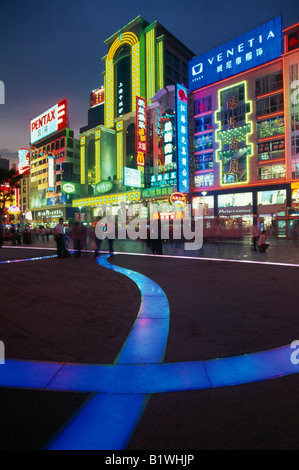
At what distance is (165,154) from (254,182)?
1191cm

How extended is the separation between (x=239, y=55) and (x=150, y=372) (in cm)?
4325

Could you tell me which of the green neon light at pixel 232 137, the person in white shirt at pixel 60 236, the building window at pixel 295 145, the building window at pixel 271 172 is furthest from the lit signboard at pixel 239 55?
the person in white shirt at pixel 60 236

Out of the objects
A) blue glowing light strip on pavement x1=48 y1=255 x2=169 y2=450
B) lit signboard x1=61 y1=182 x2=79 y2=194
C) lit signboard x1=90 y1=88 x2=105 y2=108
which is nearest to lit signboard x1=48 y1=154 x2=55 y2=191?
lit signboard x1=61 y1=182 x2=79 y2=194

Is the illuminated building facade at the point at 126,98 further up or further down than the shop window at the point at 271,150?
further up

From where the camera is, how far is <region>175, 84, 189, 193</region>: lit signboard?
32781mm

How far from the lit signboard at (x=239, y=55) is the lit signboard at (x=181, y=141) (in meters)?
6.99

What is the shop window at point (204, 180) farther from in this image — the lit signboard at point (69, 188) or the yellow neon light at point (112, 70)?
the lit signboard at point (69, 188)

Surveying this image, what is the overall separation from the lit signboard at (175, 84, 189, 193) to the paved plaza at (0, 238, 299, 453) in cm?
2851

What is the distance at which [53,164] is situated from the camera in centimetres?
6056

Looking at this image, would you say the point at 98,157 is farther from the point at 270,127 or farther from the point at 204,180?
the point at 270,127

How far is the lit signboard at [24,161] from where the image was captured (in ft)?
252

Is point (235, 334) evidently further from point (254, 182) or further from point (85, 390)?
point (254, 182)

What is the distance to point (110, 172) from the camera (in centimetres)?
5003
